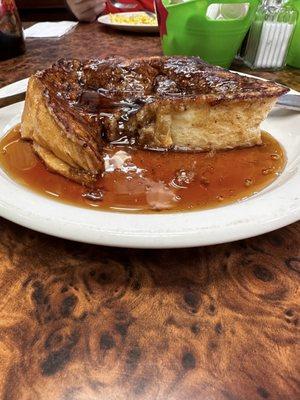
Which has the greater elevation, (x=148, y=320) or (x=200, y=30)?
(x=200, y=30)

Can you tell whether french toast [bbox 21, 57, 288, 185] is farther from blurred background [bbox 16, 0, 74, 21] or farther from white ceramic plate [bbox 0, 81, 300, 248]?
blurred background [bbox 16, 0, 74, 21]

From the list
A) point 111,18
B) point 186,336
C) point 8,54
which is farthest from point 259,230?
point 111,18

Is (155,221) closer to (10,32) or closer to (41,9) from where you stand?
(10,32)

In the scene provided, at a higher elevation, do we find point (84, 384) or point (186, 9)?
point (186, 9)

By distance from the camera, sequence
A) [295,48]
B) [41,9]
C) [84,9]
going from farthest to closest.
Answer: [41,9] → [84,9] → [295,48]

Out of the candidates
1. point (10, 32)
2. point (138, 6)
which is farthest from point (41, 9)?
point (10, 32)

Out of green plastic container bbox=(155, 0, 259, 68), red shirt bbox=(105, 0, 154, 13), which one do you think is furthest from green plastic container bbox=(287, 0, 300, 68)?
red shirt bbox=(105, 0, 154, 13)

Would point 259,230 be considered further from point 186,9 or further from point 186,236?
point 186,9
